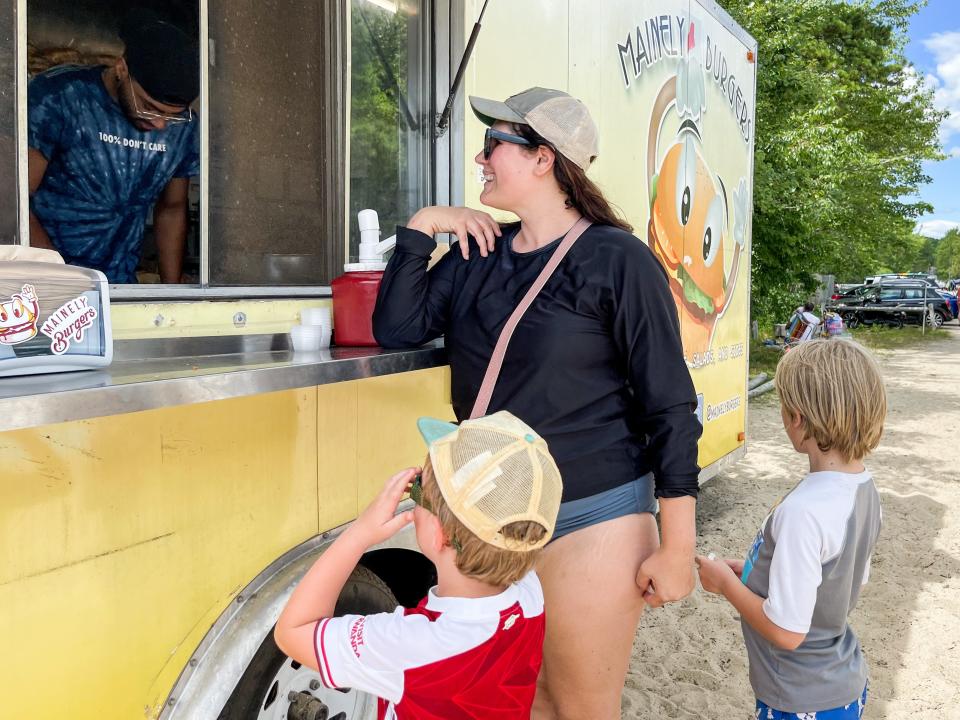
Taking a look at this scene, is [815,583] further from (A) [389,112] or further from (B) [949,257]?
(B) [949,257]

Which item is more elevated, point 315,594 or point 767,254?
point 767,254

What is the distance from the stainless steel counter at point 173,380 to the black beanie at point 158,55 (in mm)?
865

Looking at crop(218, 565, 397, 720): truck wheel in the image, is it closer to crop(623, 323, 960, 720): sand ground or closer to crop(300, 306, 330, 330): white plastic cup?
crop(300, 306, 330, 330): white plastic cup

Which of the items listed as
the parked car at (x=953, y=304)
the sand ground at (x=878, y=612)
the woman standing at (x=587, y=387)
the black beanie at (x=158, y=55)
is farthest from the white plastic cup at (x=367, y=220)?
the parked car at (x=953, y=304)

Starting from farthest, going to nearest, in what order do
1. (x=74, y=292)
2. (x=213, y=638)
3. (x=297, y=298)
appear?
(x=297, y=298), (x=213, y=638), (x=74, y=292)

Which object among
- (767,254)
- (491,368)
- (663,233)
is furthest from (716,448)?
(767,254)

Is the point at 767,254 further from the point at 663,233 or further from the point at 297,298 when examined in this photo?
the point at 297,298

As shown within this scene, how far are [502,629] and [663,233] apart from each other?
2.71 m

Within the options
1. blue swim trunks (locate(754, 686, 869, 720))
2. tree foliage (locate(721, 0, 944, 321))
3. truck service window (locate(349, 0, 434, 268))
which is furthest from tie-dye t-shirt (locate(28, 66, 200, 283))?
tree foliage (locate(721, 0, 944, 321))

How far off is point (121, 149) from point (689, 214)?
2.75 meters

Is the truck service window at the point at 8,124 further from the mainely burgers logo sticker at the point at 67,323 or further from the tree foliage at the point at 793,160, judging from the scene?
the tree foliage at the point at 793,160

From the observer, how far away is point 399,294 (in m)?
1.89

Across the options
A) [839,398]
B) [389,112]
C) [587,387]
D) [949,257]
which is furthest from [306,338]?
[949,257]

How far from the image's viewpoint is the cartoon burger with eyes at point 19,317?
120 centimetres
